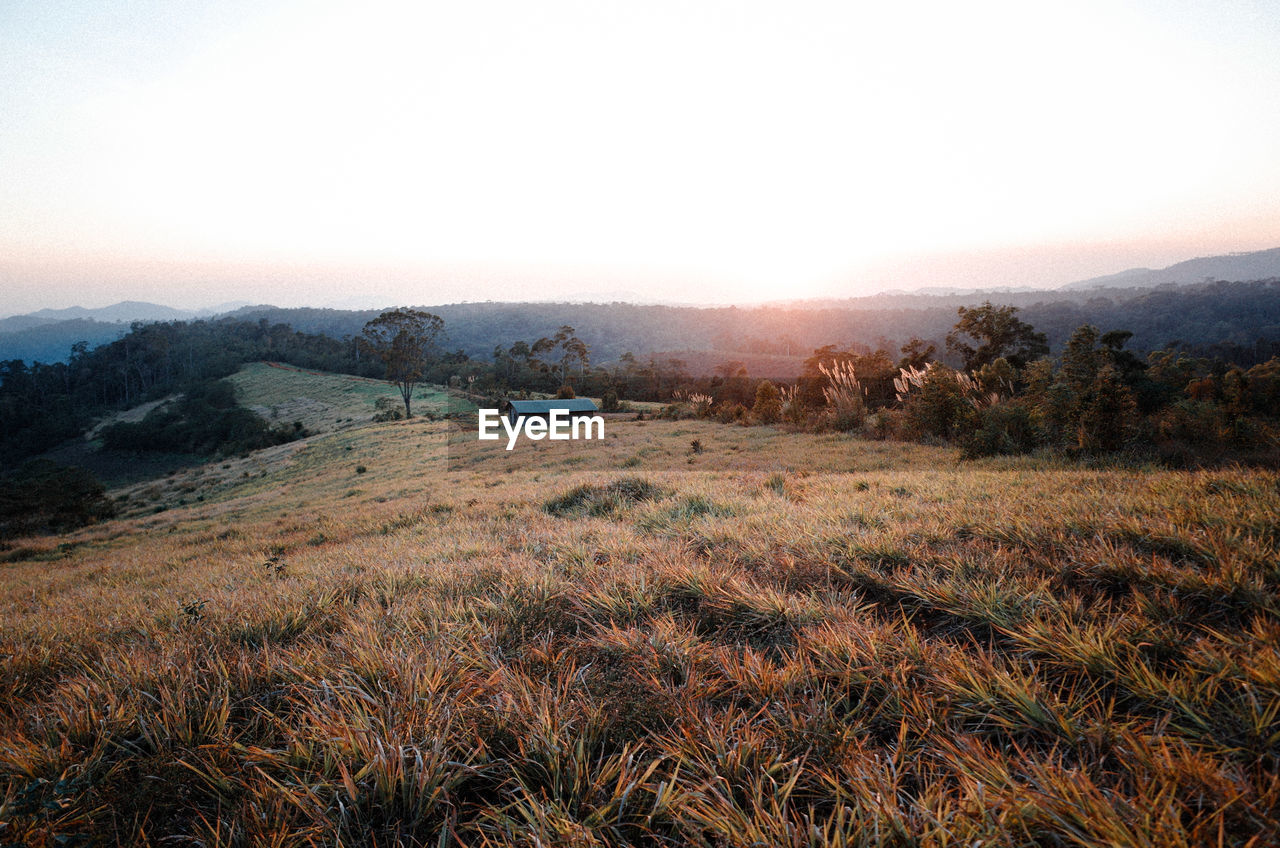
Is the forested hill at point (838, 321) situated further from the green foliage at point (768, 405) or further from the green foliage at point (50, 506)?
the green foliage at point (50, 506)

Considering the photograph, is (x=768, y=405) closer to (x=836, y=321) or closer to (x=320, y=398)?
(x=320, y=398)

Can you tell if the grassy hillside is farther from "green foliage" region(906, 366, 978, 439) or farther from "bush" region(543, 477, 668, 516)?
"bush" region(543, 477, 668, 516)

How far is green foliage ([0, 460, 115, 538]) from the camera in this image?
26656 mm

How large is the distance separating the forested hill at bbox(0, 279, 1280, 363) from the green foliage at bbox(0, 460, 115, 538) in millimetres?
81375

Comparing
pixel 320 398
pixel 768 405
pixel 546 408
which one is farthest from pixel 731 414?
pixel 320 398

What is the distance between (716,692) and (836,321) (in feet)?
468

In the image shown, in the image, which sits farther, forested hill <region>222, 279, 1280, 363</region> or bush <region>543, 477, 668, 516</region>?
forested hill <region>222, 279, 1280, 363</region>

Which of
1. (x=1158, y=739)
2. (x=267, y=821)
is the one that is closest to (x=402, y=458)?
(x=267, y=821)

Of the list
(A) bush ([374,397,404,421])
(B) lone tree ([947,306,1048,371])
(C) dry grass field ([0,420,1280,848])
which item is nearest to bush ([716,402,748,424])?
(B) lone tree ([947,306,1048,371])

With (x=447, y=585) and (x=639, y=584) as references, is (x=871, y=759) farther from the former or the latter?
(x=447, y=585)

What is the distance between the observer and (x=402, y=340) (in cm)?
4956

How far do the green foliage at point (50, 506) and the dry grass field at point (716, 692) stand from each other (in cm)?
3466

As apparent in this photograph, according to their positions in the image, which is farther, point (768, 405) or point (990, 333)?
point (990, 333)

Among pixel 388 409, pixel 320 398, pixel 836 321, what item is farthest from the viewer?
pixel 836 321
